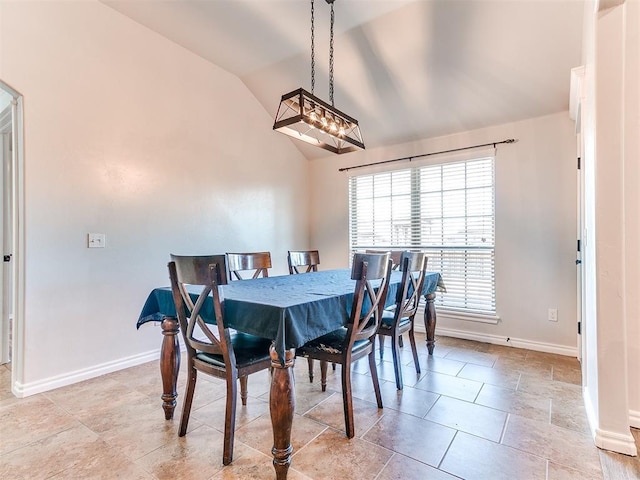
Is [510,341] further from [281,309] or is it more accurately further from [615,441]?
[281,309]

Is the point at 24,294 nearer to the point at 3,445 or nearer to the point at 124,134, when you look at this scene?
the point at 3,445

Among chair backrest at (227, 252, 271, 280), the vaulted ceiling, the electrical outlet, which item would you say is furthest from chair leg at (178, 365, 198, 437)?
the vaulted ceiling

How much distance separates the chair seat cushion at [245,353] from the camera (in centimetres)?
167

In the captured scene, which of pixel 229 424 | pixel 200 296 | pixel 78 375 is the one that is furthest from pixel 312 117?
pixel 78 375

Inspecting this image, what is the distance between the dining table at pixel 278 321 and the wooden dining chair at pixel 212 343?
0.07 m

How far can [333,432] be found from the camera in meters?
1.83

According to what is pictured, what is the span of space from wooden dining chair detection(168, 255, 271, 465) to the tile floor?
217 mm

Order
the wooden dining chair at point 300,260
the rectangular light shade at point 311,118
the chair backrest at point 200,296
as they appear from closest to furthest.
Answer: the chair backrest at point 200,296 → the rectangular light shade at point 311,118 → the wooden dining chair at point 300,260

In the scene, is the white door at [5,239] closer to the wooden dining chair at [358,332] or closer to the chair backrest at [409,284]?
the wooden dining chair at [358,332]

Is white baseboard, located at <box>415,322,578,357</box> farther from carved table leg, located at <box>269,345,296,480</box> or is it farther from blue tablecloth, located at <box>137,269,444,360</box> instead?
carved table leg, located at <box>269,345,296,480</box>

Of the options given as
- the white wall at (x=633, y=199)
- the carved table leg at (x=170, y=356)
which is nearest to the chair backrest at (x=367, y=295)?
the carved table leg at (x=170, y=356)

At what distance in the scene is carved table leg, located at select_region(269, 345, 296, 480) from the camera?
144 centimetres

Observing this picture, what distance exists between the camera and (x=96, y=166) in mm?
2662

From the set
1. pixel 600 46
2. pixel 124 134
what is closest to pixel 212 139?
pixel 124 134
